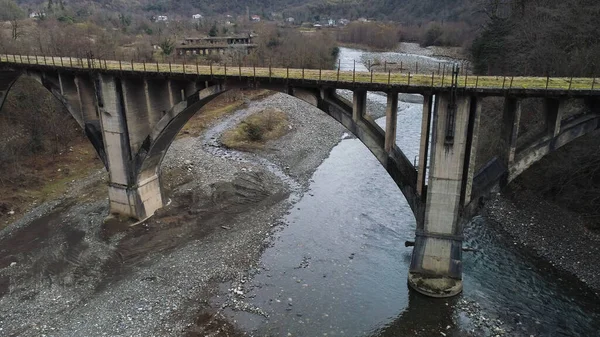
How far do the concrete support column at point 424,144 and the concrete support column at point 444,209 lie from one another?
33 centimetres

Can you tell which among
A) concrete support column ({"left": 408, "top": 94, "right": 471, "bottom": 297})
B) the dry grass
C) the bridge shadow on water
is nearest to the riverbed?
the bridge shadow on water

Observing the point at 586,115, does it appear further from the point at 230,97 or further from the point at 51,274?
the point at 230,97

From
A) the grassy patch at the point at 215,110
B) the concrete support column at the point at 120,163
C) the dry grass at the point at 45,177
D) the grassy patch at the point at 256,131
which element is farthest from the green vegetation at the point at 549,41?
the grassy patch at the point at 215,110

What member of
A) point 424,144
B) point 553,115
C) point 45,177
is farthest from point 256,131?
point 553,115

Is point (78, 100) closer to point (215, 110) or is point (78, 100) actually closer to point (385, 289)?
point (385, 289)

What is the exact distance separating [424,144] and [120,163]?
58.0 feet

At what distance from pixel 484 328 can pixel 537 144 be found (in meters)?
7.74

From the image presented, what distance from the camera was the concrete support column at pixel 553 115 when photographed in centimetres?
1748

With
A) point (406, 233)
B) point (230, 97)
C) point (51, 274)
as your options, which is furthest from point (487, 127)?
point (230, 97)

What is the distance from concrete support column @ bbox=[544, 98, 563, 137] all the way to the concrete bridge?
40 mm

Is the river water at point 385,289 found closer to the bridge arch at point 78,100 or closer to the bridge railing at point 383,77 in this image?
the bridge railing at point 383,77

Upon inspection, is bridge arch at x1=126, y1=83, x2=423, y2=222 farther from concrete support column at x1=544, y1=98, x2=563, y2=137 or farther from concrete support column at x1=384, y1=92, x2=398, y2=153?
concrete support column at x1=544, y1=98, x2=563, y2=137

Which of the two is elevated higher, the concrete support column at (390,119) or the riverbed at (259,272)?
the concrete support column at (390,119)

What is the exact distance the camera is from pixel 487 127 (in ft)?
116
